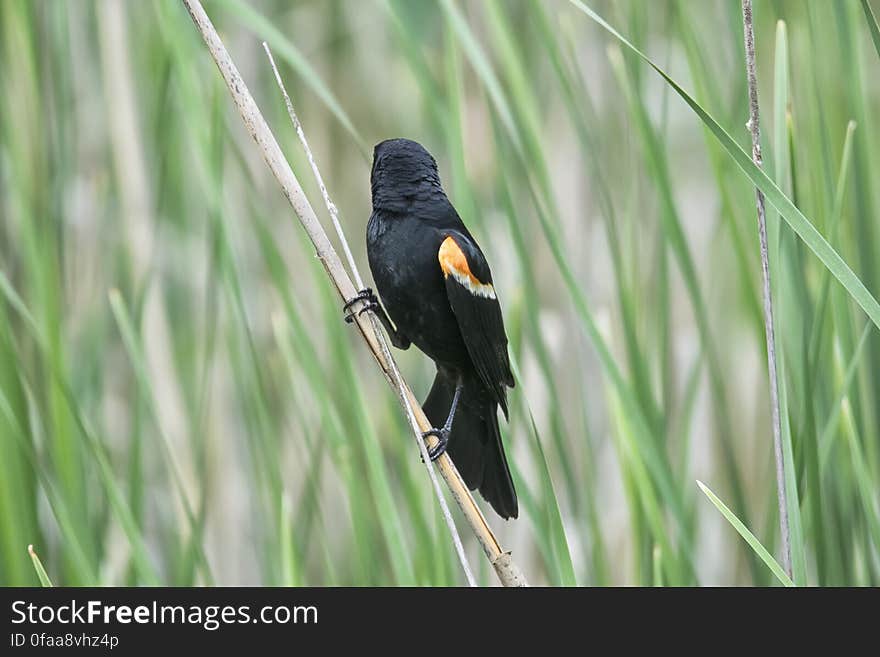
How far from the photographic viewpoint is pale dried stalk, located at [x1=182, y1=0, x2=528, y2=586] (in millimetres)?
1223

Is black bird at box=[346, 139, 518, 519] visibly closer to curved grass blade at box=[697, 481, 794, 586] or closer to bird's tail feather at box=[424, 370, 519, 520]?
bird's tail feather at box=[424, 370, 519, 520]

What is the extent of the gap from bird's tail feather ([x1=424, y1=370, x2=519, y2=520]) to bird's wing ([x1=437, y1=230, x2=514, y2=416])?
0.10 meters

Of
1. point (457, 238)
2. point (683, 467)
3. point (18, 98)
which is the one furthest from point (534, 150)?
point (18, 98)

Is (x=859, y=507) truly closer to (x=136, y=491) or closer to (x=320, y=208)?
(x=136, y=491)

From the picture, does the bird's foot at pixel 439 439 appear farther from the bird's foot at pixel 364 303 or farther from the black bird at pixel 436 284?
the bird's foot at pixel 364 303

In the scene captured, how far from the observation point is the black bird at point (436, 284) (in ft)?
5.32

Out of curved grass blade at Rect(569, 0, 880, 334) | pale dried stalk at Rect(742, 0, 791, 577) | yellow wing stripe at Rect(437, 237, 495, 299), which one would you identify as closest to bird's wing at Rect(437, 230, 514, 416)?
yellow wing stripe at Rect(437, 237, 495, 299)

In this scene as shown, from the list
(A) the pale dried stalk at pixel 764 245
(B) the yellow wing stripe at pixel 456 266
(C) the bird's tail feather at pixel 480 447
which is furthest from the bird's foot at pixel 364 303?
(A) the pale dried stalk at pixel 764 245

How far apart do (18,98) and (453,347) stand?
93 centimetres

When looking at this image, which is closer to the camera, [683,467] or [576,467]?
[683,467]

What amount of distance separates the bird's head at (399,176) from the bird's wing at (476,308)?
10cm

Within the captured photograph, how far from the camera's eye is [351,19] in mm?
2434

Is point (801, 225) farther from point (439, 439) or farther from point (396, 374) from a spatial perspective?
point (439, 439)

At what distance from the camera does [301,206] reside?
1257 mm
